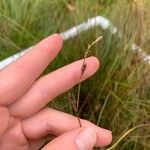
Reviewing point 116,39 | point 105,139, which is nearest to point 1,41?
point 116,39

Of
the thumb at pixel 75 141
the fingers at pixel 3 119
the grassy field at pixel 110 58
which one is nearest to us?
the thumb at pixel 75 141

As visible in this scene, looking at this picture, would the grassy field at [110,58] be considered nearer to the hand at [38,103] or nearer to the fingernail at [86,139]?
the hand at [38,103]

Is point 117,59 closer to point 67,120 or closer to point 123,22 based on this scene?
point 123,22

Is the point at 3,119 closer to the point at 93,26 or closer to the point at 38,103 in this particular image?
the point at 38,103

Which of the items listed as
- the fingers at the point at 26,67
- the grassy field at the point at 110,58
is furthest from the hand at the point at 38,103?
the grassy field at the point at 110,58

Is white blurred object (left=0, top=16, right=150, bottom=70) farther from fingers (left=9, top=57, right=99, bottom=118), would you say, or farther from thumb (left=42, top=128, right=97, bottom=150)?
thumb (left=42, top=128, right=97, bottom=150)

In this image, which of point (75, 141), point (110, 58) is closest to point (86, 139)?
point (75, 141)

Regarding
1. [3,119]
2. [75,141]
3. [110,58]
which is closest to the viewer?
[75,141]
